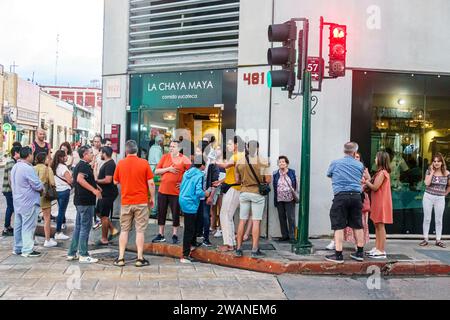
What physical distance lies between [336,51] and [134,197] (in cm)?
417

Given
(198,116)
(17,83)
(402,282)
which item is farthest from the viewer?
(17,83)

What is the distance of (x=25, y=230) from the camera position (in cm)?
830

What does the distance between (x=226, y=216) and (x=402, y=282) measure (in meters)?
2.97

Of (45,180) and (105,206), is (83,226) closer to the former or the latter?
(105,206)

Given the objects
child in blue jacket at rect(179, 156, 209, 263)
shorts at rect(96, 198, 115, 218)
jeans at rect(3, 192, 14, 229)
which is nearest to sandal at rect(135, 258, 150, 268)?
Answer: child in blue jacket at rect(179, 156, 209, 263)

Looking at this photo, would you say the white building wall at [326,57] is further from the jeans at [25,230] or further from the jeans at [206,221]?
the jeans at [25,230]

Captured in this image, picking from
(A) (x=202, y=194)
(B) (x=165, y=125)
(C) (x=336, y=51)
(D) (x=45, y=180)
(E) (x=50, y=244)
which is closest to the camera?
(A) (x=202, y=194)

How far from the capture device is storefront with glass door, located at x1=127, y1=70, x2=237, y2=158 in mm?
10492

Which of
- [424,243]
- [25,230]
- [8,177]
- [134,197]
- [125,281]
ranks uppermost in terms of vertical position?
[8,177]

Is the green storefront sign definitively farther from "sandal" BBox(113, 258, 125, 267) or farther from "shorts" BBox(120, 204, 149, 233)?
"sandal" BBox(113, 258, 125, 267)

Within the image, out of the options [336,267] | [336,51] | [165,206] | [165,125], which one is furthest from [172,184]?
[336,51]
